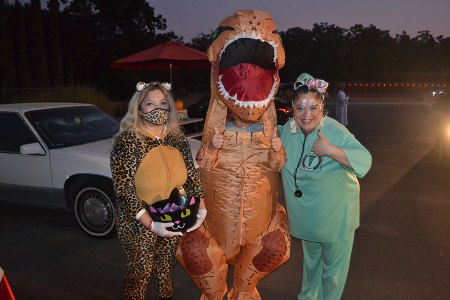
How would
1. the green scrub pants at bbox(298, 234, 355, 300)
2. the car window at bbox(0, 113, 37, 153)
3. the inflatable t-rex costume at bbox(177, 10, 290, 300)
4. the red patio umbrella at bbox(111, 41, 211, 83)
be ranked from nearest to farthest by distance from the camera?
the inflatable t-rex costume at bbox(177, 10, 290, 300)
the green scrub pants at bbox(298, 234, 355, 300)
the car window at bbox(0, 113, 37, 153)
the red patio umbrella at bbox(111, 41, 211, 83)

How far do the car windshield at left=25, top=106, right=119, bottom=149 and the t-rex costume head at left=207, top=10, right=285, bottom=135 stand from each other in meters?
3.22

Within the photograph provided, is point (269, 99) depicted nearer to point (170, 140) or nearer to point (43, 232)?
point (170, 140)

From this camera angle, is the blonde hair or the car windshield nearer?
the blonde hair

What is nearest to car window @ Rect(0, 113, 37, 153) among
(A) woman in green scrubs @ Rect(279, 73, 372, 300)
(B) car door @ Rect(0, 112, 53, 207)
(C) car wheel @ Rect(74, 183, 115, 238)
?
(B) car door @ Rect(0, 112, 53, 207)

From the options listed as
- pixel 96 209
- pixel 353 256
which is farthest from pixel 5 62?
pixel 353 256

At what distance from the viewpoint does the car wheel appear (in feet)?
16.2

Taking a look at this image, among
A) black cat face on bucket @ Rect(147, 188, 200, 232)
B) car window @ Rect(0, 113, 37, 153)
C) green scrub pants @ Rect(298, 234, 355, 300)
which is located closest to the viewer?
black cat face on bucket @ Rect(147, 188, 200, 232)

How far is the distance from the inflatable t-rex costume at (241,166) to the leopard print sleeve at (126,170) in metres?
0.44

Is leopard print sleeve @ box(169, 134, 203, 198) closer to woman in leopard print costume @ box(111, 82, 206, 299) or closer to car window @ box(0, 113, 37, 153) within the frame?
woman in leopard print costume @ box(111, 82, 206, 299)

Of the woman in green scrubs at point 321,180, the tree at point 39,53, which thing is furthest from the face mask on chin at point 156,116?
the tree at point 39,53

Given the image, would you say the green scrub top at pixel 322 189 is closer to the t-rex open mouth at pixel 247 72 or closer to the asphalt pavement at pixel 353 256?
the t-rex open mouth at pixel 247 72

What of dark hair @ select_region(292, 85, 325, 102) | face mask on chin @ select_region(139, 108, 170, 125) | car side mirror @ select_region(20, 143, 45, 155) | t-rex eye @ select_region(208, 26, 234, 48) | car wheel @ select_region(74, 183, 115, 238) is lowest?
car wheel @ select_region(74, 183, 115, 238)

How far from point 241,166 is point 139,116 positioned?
73cm

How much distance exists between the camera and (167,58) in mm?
10703
